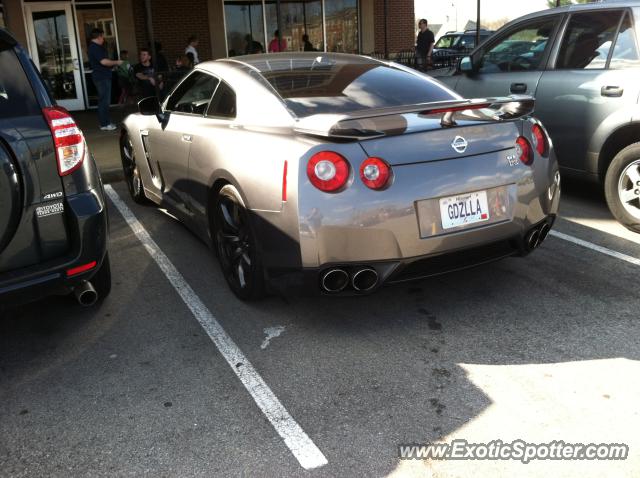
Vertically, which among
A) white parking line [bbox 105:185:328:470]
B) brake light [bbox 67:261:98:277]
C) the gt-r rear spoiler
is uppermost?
the gt-r rear spoiler

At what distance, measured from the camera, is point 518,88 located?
20.4ft

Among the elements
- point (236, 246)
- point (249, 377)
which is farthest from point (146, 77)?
point (249, 377)

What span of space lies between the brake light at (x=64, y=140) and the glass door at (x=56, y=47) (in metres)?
12.5

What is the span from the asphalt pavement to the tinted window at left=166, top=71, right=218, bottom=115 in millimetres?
1233

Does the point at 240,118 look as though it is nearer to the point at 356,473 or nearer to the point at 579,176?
the point at 356,473

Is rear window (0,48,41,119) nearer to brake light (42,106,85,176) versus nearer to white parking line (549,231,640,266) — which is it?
brake light (42,106,85,176)

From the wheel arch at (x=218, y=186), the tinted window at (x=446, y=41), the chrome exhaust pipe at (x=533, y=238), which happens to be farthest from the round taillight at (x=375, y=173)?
the tinted window at (x=446, y=41)

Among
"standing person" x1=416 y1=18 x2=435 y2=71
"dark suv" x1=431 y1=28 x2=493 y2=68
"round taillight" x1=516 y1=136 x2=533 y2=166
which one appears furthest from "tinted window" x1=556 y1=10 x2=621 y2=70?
"dark suv" x1=431 y1=28 x2=493 y2=68

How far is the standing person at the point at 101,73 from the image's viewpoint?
11094mm

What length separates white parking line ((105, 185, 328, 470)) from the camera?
9.00 ft

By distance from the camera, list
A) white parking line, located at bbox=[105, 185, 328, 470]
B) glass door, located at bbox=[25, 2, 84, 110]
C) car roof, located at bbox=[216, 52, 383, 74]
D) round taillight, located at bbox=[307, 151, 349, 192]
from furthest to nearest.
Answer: glass door, located at bbox=[25, 2, 84, 110], car roof, located at bbox=[216, 52, 383, 74], round taillight, located at bbox=[307, 151, 349, 192], white parking line, located at bbox=[105, 185, 328, 470]

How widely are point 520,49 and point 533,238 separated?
3.18m

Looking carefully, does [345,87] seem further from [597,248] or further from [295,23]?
[295,23]

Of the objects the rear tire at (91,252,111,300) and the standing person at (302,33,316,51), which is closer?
the rear tire at (91,252,111,300)
